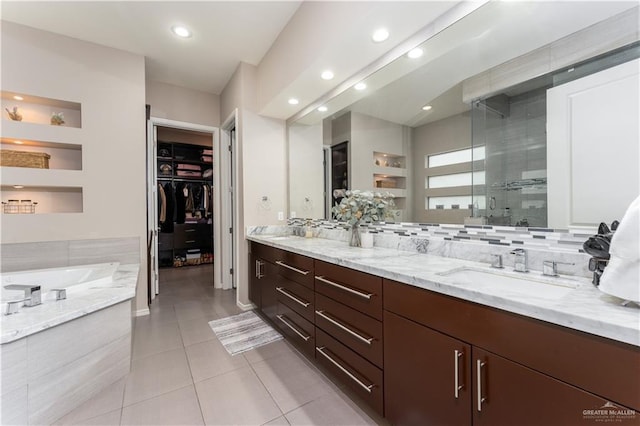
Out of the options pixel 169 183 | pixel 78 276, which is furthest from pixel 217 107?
pixel 78 276

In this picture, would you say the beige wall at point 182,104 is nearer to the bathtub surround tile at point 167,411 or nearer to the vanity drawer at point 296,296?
the vanity drawer at point 296,296

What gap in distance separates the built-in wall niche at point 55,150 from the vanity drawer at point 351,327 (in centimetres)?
314

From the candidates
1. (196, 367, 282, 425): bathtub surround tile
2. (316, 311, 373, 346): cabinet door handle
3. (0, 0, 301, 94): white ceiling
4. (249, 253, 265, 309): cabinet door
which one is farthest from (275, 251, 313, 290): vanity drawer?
(0, 0, 301, 94): white ceiling

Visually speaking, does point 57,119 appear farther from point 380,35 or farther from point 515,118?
point 515,118

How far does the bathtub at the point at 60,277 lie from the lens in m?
2.14

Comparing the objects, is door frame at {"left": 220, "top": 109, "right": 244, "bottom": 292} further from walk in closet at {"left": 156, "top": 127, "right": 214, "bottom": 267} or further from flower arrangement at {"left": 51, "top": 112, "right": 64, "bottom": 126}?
flower arrangement at {"left": 51, "top": 112, "right": 64, "bottom": 126}

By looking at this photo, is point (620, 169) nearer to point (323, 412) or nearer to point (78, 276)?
point (323, 412)

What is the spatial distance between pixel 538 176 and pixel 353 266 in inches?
43.0

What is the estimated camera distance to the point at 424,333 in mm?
1180

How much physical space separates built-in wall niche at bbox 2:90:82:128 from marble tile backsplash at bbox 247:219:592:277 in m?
3.47

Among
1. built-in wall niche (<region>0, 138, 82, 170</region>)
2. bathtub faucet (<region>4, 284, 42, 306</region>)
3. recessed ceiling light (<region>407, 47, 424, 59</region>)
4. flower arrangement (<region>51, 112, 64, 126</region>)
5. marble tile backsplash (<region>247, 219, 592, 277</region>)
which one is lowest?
bathtub faucet (<region>4, 284, 42, 306</region>)

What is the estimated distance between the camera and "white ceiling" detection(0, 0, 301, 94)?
235 centimetres

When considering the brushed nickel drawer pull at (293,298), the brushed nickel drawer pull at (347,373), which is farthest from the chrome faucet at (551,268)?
the brushed nickel drawer pull at (293,298)

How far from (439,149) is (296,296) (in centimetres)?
158
